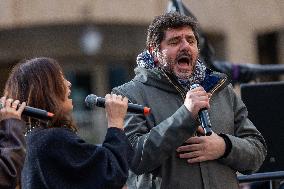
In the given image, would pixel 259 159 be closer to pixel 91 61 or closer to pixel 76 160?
pixel 76 160

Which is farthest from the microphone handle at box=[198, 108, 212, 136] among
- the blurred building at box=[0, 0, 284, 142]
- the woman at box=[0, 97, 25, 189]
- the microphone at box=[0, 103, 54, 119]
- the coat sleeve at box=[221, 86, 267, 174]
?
the blurred building at box=[0, 0, 284, 142]

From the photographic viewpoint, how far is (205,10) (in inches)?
670

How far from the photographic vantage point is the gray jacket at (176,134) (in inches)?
154

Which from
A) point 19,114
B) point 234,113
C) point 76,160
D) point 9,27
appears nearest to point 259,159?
point 234,113

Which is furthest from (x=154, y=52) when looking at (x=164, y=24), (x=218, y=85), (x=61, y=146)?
(x=61, y=146)

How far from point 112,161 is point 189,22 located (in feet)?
3.67

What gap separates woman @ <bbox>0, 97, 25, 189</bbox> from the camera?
3.23 m

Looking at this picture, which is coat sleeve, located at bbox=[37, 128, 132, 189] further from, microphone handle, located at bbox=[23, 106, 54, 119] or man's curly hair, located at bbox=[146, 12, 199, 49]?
man's curly hair, located at bbox=[146, 12, 199, 49]

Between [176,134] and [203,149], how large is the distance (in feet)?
0.72

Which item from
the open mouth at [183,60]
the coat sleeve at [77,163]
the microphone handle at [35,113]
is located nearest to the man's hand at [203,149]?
the open mouth at [183,60]

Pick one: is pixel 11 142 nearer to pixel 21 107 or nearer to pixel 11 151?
pixel 11 151

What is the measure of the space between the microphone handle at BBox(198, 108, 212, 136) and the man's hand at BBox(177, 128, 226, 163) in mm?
149

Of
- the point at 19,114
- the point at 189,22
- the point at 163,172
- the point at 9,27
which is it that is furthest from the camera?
the point at 9,27

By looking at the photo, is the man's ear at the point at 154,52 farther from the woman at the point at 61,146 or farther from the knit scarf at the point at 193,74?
the woman at the point at 61,146
